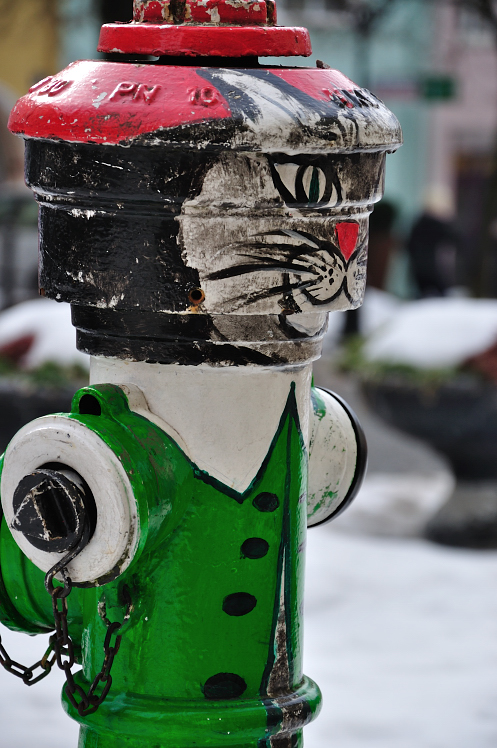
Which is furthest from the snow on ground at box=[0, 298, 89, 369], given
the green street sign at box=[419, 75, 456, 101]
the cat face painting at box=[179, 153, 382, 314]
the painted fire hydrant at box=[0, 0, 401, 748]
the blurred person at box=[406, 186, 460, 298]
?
the green street sign at box=[419, 75, 456, 101]

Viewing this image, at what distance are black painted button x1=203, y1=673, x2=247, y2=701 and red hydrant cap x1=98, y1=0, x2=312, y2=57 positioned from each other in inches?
38.9

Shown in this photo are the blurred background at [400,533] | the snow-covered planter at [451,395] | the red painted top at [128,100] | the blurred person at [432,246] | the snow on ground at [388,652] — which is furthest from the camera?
the blurred person at [432,246]

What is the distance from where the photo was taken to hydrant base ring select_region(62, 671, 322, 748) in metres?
1.83

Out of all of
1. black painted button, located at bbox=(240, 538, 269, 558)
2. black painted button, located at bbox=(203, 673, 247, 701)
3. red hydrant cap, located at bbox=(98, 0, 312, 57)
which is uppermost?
red hydrant cap, located at bbox=(98, 0, 312, 57)

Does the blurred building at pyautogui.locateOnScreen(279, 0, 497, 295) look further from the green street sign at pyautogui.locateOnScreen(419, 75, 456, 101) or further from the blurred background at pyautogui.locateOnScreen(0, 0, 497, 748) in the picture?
the blurred background at pyautogui.locateOnScreen(0, 0, 497, 748)

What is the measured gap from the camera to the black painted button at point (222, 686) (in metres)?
1.88

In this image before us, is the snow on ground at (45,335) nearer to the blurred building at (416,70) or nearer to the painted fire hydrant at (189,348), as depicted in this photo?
the painted fire hydrant at (189,348)

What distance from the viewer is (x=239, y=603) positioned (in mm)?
1891

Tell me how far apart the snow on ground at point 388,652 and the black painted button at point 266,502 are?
1.25 metres

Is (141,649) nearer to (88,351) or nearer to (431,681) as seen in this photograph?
(88,351)

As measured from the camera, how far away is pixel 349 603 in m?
4.31

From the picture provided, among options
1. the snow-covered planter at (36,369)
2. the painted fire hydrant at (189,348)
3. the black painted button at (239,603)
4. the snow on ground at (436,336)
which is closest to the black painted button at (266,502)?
the painted fire hydrant at (189,348)

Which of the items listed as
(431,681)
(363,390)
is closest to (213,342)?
(431,681)

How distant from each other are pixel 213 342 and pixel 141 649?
1.66 feet
